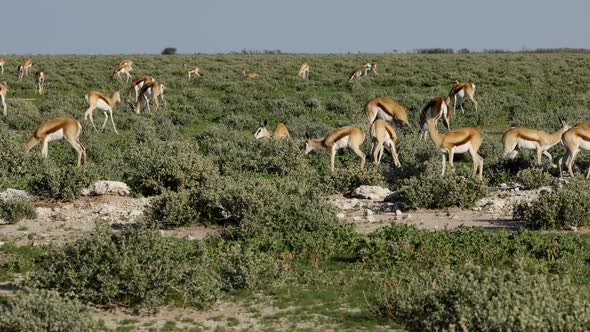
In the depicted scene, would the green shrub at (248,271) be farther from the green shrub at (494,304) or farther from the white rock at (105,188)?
the white rock at (105,188)

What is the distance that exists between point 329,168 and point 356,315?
769 centimetres

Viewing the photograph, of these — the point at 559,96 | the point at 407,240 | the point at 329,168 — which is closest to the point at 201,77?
the point at 559,96

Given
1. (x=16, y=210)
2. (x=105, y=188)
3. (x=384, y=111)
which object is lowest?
(x=16, y=210)

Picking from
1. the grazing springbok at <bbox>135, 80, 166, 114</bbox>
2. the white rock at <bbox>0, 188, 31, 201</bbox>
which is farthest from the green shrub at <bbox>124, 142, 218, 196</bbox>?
the grazing springbok at <bbox>135, 80, 166, 114</bbox>

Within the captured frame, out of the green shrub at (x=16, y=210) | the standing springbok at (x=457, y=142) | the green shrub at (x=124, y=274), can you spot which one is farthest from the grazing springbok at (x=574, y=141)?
the green shrub at (x=16, y=210)

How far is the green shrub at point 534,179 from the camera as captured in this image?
41.0 feet

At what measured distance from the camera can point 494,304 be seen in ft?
15.1

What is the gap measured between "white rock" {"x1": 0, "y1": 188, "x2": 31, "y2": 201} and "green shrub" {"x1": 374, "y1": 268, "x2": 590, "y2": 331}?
7.43 metres

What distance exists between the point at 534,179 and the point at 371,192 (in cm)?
257

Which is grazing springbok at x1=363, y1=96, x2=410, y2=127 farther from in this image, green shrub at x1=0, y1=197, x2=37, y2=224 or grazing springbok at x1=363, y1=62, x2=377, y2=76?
grazing springbok at x1=363, y1=62, x2=377, y2=76

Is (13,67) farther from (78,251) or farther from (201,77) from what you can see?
(78,251)

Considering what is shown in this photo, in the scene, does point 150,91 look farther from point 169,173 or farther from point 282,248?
point 282,248

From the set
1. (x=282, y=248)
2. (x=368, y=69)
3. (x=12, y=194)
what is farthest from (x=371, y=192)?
(x=368, y=69)

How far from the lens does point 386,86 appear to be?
3344cm
